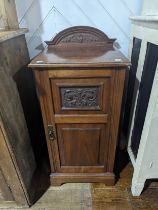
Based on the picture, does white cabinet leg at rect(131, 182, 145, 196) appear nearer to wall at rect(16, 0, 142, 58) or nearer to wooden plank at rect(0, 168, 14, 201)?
wooden plank at rect(0, 168, 14, 201)

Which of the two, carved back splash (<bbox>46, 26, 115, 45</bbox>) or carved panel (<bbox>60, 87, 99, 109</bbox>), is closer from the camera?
carved panel (<bbox>60, 87, 99, 109</bbox>)

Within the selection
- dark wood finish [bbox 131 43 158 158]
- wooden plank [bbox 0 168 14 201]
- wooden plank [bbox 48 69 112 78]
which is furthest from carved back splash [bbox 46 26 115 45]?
wooden plank [bbox 0 168 14 201]

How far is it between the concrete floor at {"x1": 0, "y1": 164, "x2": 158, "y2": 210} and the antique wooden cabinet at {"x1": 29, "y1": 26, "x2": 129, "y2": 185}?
69mm

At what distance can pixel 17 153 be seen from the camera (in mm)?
1025

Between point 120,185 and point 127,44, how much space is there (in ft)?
3.36

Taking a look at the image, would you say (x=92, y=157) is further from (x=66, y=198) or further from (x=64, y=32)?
(x=64, y=32)

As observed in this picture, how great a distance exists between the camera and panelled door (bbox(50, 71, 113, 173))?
3.05ft

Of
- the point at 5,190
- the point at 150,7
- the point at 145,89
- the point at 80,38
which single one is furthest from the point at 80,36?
the point at 5,190

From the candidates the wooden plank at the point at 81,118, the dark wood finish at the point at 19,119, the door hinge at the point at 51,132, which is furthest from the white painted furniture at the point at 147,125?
the dark wood finish at the point at 19,119

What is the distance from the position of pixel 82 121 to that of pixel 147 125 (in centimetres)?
35

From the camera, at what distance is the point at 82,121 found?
40.8 inches

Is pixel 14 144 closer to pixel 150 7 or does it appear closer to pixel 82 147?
pixel 82 147

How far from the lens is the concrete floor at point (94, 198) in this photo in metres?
1.21

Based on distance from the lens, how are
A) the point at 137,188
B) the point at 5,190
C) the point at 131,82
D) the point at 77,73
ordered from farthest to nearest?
the point at 131,82 < the point at 137,188 < the point at 5,190 < the point at 77,73
